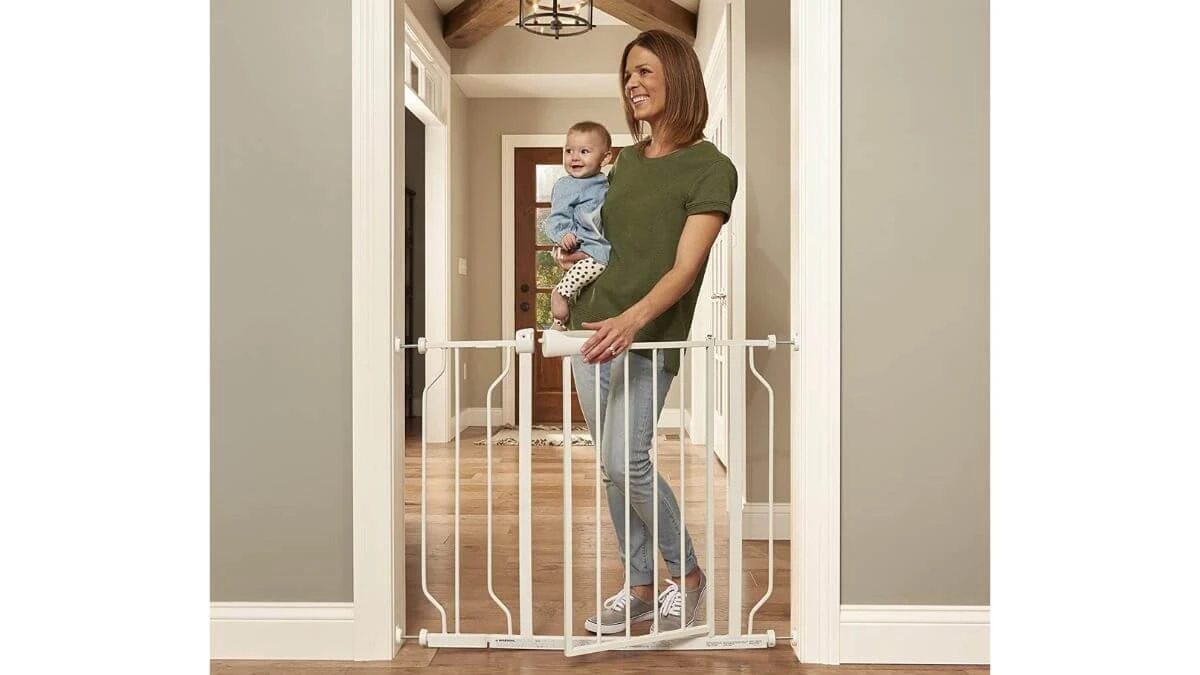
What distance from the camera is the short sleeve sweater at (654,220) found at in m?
1.99

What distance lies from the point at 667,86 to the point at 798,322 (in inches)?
25.7

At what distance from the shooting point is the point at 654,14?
5.12m

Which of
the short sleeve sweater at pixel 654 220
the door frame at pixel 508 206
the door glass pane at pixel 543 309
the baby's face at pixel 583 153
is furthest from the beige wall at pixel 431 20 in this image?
the short sleeve sweater at pixel 654 220

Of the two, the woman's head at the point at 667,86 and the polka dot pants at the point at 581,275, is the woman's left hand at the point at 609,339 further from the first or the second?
the woman's head at the point at 667,86

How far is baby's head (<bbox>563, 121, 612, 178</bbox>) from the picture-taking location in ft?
6.85

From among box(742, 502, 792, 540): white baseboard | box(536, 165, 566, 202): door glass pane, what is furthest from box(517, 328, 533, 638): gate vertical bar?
box(536, 165, 566, 202): door glass pane

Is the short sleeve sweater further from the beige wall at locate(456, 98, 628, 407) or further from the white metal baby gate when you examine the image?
the beige wall at locate(456, 98, 628, 407)

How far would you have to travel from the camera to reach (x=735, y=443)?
6.78 ft

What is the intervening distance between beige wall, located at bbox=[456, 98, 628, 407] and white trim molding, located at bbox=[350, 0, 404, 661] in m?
4.32
